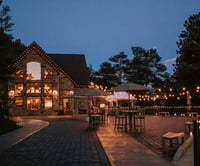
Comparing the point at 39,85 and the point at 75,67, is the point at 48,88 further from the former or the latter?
the point at 75,67

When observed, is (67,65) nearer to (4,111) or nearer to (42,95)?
(42,95)

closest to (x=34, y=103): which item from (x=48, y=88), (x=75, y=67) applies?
(x=48, y=88)

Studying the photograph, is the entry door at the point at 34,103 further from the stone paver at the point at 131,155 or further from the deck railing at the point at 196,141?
the deck railing at the point at 196,141

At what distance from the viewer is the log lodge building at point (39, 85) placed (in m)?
29.0

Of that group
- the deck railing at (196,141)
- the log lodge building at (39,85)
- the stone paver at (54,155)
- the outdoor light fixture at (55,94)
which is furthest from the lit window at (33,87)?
the deck railing at (196,141)

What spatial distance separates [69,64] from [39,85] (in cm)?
579

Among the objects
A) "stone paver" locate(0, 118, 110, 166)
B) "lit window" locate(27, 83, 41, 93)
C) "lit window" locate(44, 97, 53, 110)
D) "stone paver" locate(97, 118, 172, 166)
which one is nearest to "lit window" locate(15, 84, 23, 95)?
"lit window" locate(27, 83, 41, 93)

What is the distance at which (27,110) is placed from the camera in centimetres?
2895

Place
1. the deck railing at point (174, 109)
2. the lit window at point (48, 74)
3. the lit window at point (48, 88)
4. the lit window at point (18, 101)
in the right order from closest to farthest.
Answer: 1. the deck railing at point (174, 109)
2. the lit window at point (18, 101)
3. the lit window at point (48, 88)
4. the lit window at point (48, 74)

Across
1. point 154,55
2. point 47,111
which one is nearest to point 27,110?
point 47,111

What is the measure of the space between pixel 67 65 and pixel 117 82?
34.4 feet

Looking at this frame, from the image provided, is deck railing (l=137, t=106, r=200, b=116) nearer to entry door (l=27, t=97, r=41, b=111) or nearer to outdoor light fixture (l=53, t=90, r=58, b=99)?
outdoor light fixture (l=53, t=90, r=58, b=99)

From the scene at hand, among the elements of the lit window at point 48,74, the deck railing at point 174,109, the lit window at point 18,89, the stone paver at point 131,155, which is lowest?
the stone paver at point 131,155

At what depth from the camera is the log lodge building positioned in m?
29.0
